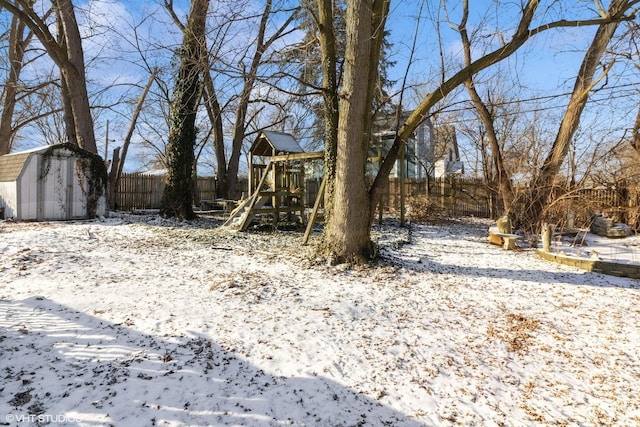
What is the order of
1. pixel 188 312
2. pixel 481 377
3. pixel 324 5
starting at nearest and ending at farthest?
pixel 481 377, pixel 188 312, pixel 324 5

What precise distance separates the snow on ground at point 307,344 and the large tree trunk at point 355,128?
1.86ft

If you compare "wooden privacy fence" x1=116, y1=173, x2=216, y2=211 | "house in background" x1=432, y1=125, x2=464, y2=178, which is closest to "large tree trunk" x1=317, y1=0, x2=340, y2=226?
"wooden privacy fence" x1=116, y1=173, x2=216, y2=211

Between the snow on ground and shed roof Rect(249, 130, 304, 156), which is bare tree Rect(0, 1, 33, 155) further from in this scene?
the snow on ground

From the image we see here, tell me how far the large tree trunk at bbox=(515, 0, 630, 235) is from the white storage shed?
12.8m

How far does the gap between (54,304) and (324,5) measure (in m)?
6.09

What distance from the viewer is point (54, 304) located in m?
3.83

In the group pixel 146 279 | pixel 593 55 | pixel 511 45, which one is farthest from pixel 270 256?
pixel 593 55

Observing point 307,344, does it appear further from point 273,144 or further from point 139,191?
point 139,191

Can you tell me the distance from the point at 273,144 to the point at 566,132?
27.3ft

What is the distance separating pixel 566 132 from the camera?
959cm

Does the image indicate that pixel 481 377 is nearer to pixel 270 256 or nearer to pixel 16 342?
pixel 16 342

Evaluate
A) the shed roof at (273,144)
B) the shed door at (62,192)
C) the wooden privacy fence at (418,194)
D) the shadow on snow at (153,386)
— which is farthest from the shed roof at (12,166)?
the shadow on snow at (153,386)

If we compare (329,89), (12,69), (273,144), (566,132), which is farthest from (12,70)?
(566,132)

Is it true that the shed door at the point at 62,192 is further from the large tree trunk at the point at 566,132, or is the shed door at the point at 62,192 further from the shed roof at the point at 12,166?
the large tree trunk at the point at 566,132
